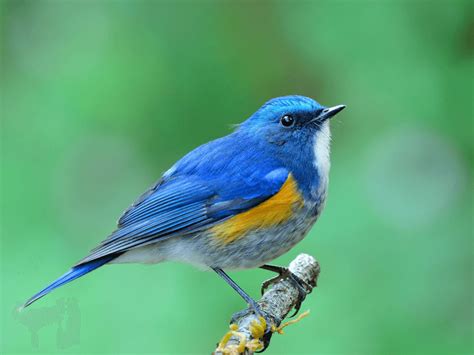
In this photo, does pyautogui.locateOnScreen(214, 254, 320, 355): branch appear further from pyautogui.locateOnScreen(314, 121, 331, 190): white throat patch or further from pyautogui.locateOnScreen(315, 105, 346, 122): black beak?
pyautogui.locateOnScreen(315, 105, 346, 122): black beak

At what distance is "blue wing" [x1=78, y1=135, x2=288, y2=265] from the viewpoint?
356 cm

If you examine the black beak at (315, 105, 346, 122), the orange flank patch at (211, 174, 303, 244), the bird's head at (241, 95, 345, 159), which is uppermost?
the bird's head at (241, 95, 345, 159)

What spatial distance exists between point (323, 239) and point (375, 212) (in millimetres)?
433

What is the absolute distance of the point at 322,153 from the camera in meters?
3.78

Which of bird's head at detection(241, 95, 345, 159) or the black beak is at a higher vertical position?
bird's head at detection(241, 95, 345, 159)

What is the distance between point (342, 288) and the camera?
417 centimetres

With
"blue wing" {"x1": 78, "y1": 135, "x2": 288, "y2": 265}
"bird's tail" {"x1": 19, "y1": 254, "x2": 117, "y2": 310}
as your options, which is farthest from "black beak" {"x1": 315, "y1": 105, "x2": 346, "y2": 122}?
"bird's tail" {"x1": 19, "y1": 254, "x2": 117, "y2": 310}

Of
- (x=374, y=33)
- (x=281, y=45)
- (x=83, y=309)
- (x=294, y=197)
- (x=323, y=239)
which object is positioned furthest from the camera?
(x=281, y=45)

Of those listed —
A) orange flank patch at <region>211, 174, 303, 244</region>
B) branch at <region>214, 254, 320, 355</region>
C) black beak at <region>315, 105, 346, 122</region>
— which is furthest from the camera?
black beak at <region>315, 105, 346, 122</region>

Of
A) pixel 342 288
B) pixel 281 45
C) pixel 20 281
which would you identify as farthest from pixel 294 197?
pixel 281 45

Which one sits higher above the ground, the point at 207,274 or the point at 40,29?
the point at 40,29

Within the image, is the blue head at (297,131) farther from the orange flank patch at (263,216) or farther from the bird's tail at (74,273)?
the bird's tail at (74,273)

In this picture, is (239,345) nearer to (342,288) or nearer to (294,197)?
(294,197)

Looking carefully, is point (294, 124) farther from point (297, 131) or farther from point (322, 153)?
point (322, 153)
